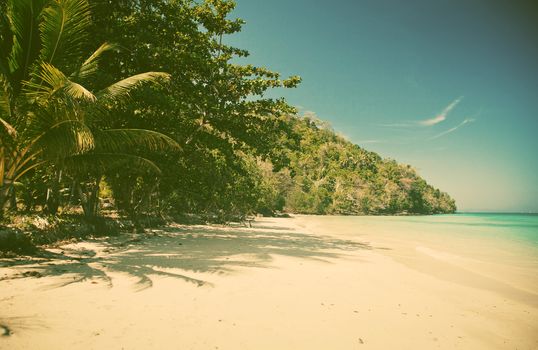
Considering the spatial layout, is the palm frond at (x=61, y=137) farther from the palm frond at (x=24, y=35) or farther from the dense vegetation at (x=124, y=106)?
the palm frond at (x=24, y=35)

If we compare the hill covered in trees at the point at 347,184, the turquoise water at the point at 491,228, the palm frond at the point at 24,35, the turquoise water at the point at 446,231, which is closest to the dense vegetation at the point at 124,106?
the palm frond at the point at 24,35

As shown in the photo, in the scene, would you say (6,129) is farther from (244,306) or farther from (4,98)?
(244,306)

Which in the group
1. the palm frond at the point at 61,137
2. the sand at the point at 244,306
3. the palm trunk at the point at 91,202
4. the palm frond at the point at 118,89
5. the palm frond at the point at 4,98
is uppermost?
the palm frond at the point at 118,89

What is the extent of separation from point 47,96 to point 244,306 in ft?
17.4

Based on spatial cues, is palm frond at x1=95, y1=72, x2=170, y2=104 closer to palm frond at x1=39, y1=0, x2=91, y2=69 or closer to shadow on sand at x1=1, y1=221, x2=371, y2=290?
palm frond at x1=39, y1=0, x2=91, y2=69

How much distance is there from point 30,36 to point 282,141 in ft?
31.7

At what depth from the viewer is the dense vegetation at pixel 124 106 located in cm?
631

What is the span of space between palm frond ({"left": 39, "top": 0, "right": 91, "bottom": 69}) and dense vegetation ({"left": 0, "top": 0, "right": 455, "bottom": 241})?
0.8 inches

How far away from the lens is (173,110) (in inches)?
454

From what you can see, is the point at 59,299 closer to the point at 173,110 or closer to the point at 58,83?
the point at 58,83

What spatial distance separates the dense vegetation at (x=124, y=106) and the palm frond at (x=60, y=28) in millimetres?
20

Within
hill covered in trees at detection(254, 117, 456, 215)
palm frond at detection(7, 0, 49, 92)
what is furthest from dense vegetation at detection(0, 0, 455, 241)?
hill covered in trees at detection(254, 117, 456, 215)

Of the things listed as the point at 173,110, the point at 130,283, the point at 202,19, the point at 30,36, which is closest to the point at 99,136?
the point at 30,36

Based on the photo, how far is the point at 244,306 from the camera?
15.4 ft
